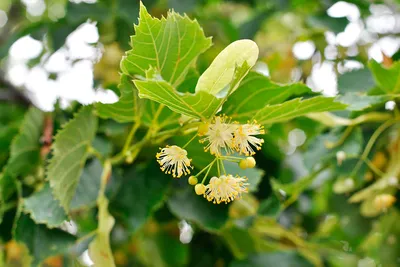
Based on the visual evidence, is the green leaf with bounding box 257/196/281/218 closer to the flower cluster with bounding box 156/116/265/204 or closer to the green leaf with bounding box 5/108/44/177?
the flower cluster with bounding box 156/116/265/204

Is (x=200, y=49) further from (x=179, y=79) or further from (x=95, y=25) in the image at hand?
(x=95, y=25)

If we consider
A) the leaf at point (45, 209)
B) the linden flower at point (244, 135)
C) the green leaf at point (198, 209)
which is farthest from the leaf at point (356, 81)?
the leaf at point (45, 209)

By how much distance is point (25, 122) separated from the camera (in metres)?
0.99

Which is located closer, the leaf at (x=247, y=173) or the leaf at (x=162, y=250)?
the leaf at (x=247, y=173)

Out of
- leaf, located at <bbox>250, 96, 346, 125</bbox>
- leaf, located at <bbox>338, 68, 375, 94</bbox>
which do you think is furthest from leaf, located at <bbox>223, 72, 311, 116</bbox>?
leaf, located at <bbox>338, 68, 375, 94</bbox>

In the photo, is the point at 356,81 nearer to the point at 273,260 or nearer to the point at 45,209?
the point at 273,260

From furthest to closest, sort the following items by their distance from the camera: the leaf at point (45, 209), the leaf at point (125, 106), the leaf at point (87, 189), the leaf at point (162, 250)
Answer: the leaf at point (162, 250) < the leaf at point (87, 189) < the leaf at point (45, 209) < the leaf at point (125, 106)

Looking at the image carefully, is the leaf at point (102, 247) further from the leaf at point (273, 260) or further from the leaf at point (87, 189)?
the leaf at point (273, 260)

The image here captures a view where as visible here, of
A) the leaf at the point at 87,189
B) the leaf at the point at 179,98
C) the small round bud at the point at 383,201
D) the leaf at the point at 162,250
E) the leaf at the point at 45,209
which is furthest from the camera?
the leaf at the point at 162,250

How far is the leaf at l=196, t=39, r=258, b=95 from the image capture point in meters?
0.60

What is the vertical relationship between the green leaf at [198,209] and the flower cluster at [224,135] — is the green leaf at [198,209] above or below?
below

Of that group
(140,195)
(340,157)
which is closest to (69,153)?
(140,195)

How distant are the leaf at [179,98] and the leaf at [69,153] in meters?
0.29

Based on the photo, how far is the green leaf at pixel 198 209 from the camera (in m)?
1.02
